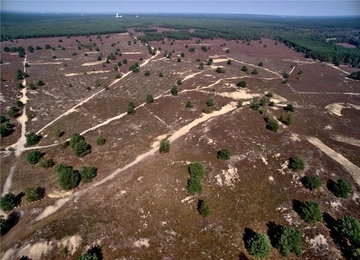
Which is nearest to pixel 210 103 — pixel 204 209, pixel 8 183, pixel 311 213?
pixel 204 209

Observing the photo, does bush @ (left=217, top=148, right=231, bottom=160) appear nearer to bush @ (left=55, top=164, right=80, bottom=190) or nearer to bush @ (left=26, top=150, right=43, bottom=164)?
bush @ (left=55, top=164, right=80, bottom=190)

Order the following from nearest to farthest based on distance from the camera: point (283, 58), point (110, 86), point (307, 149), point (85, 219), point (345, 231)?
1. point (345, 231)
2. point (85, 219)
3. point (307, 149)
4. point (110, 86)
5. point (283, 58)

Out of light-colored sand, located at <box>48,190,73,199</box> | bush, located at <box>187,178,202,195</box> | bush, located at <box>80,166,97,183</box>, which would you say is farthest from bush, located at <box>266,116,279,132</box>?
light-colored sand, located at <box>48,190,73,199</box>

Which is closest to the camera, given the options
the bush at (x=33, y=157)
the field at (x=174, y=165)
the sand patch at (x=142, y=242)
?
the sand patch at (x=142, y=242)

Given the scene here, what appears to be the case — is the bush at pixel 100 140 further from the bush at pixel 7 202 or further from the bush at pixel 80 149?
the bush at pixel 7 202

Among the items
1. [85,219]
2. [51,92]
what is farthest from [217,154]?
[51,92]

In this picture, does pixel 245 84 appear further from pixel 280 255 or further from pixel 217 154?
pixel 280 255

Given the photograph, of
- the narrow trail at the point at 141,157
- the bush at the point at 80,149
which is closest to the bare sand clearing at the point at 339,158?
the narrow trail at the point at 141,157

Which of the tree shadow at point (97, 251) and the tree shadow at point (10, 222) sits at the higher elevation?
the tree shadow at point (97, 251)
